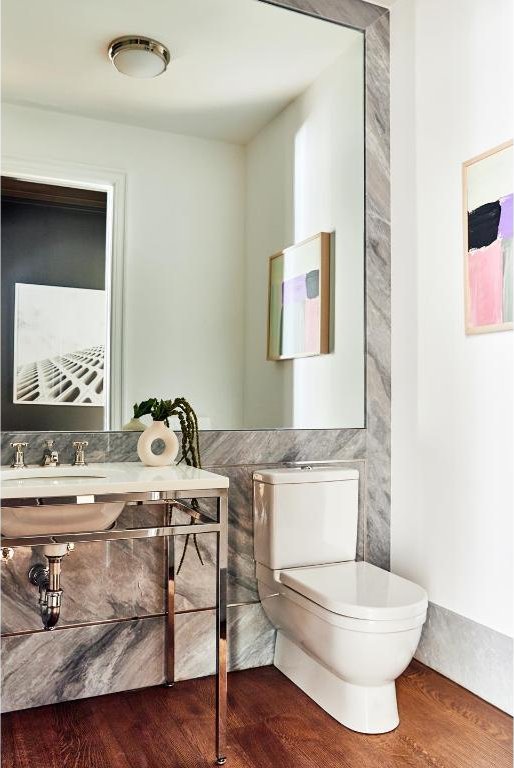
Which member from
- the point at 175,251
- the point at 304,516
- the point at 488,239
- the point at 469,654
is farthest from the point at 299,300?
the point at 469,654

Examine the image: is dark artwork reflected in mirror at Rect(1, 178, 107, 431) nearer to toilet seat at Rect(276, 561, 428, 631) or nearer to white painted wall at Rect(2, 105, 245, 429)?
white painted wall at Rect(2, 105, 245, 429)

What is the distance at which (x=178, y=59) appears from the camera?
7.66 ft

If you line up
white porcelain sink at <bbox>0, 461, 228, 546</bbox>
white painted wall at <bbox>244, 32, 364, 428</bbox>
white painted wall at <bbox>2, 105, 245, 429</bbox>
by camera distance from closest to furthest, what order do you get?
white porcelain sink at <bbox>0, 461, 228, 546</bbox> < white painted wall at <bbox>2, 105, 245, 429</bbox> < white painted wall at <bbox>244, 32, 364, 428</bbox>

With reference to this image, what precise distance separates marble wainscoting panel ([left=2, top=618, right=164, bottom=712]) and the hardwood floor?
4cm

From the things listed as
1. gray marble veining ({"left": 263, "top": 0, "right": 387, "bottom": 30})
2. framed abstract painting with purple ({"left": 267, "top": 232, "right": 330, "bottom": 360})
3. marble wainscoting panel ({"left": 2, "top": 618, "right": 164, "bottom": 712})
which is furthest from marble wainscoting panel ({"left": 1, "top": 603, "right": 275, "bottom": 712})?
gray marble veining ({"left": 263, "top": 0, "right": 387, "bottom": 30})

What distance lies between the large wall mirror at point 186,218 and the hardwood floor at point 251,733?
35.5 inches

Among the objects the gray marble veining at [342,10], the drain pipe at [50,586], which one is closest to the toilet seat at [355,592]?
the drain pipe at [50,586]

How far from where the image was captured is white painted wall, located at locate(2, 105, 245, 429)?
7.25 ft

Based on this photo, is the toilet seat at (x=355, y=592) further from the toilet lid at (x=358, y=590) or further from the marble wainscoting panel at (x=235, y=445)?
the marble wainscoting panel at (x=235, y=445)

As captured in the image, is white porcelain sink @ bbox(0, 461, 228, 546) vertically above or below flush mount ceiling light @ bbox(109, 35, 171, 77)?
below

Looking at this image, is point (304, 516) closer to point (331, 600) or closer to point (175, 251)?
point (331, 600)

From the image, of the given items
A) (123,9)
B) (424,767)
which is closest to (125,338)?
(123,9)

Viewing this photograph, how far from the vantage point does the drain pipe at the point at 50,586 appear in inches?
73.3

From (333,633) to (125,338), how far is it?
117 cm
